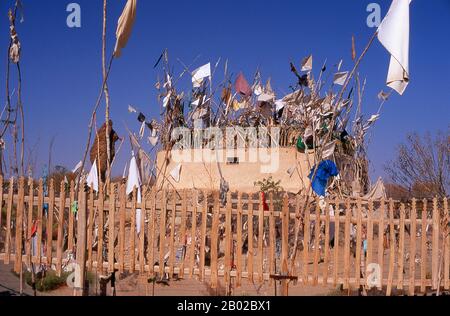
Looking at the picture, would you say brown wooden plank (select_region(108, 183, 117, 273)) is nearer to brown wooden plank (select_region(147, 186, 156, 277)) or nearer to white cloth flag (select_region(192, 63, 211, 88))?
brown wooden plank (select_region(147, 186, 156, 277))

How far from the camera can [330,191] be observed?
1245 cm

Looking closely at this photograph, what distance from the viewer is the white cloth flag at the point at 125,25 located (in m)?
4.71

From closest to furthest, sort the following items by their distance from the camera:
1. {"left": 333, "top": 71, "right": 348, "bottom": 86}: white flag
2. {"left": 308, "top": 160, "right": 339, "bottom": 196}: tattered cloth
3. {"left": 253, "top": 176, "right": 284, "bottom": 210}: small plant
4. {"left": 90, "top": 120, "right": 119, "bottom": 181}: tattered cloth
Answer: {"left": 90, "top": 120, "right": 119, "bottom": 181}: tattered cloth
{"left": 308, "top": 160, "right": 339, "bottom": 196}: tattered cloth
{"left": 333, "top": 71, "right": 348, "bottom": 86}: white flag
{"left": 253, "top": 176, "right": 284, "bottom": 210}: small plant

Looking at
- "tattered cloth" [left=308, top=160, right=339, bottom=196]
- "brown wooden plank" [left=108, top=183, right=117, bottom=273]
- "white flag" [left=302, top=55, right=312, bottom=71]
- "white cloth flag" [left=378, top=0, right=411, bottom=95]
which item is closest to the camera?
"white cloth flag" [left=378, top=0, right=411, bottom=95]

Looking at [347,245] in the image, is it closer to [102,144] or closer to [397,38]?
[397,38]

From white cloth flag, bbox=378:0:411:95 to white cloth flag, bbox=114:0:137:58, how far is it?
7.23ft

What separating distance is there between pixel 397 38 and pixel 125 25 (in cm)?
243

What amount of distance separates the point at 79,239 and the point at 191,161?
9.76 m

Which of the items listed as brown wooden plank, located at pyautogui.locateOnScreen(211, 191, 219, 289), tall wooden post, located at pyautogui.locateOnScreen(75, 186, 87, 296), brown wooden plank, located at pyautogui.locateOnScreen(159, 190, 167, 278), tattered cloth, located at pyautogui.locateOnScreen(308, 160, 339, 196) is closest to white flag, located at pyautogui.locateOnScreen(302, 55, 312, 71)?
tattered cloth, located at pyautogui.locateOnScreen(308, 160, 339, 196)

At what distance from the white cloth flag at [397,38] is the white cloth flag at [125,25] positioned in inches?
86.8

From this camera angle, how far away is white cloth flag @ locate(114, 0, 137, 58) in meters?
4.71
